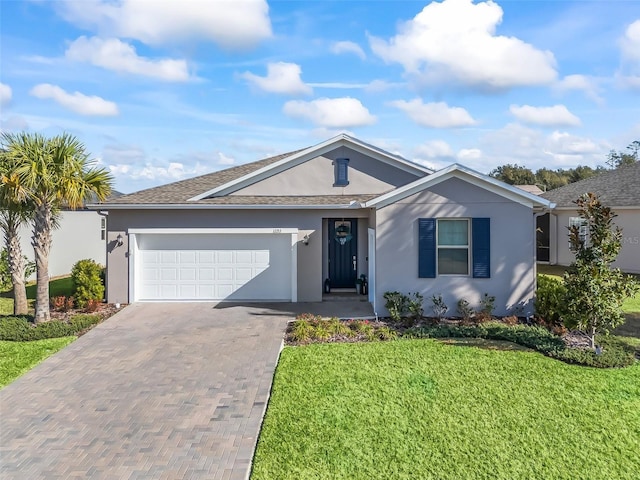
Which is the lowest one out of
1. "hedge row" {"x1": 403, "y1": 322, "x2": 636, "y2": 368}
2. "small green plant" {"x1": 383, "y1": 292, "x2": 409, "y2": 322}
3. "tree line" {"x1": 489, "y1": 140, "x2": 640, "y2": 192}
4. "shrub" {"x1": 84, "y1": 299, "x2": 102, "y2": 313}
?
"hedge row" {"x1": 403, "y1": 322, "x2": 636, "y2": 368}

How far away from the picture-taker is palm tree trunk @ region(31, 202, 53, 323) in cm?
1192

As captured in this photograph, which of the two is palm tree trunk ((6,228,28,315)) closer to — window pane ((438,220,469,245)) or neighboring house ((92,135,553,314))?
neighboring house ((92,135,553,314))

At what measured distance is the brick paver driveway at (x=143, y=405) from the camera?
18.6 feet

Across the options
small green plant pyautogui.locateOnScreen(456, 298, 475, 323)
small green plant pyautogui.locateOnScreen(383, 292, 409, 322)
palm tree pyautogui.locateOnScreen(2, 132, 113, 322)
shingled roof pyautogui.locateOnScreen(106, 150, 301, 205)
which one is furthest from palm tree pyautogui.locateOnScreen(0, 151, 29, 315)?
small green plant pyautogui.locateOnScreen(456, 298, 475, 323)

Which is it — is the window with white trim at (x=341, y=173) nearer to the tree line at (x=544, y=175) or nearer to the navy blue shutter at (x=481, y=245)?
the navy blue shutter at (x=481, y=245)

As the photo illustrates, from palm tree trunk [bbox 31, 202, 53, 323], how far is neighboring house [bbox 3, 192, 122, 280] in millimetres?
9187

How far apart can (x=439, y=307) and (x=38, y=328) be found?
10619 mm

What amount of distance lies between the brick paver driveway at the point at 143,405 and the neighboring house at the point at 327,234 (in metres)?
3.31

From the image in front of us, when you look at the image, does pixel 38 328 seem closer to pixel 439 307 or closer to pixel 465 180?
pixel 439 307

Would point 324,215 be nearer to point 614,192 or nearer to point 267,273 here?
point 267,273

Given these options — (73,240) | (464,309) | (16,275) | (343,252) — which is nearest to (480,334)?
(464,309)

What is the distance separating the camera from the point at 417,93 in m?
18.1

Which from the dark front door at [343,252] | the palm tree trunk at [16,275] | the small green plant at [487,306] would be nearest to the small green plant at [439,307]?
the small green plant at [487,306]

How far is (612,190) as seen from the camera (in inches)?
915
